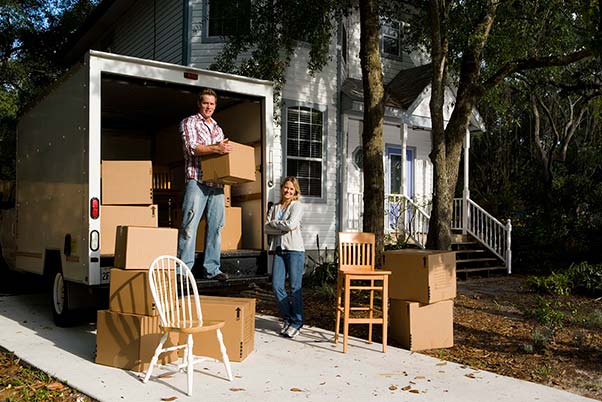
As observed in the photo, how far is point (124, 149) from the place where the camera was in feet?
30.9

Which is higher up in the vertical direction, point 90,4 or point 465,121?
point 90,4

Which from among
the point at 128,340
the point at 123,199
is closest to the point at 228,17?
the point at 123,199

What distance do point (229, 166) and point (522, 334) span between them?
373cm

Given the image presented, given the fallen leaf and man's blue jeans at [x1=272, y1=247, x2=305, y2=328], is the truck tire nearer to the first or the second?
the fallen leaf

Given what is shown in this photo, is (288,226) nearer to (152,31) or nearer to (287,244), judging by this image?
(287,244)

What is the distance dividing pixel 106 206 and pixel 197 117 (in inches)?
48.6

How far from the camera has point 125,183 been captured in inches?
240

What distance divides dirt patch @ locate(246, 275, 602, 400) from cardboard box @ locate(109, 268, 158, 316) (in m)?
2.56

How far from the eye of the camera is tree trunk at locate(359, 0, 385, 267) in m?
8.00

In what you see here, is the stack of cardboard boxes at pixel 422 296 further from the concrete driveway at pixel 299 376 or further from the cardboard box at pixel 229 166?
the cardboard box at pixel 229 166

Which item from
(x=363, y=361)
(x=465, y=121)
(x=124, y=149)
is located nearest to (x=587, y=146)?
(x=465, y=121)

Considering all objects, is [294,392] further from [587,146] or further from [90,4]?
[90,4]

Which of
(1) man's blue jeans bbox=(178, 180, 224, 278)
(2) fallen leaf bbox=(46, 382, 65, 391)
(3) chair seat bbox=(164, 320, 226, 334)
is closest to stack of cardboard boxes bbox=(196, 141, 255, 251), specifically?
(1) man's blue jeans bbox=(178, 180, 224, 278)

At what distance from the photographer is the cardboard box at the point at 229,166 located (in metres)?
5.71
